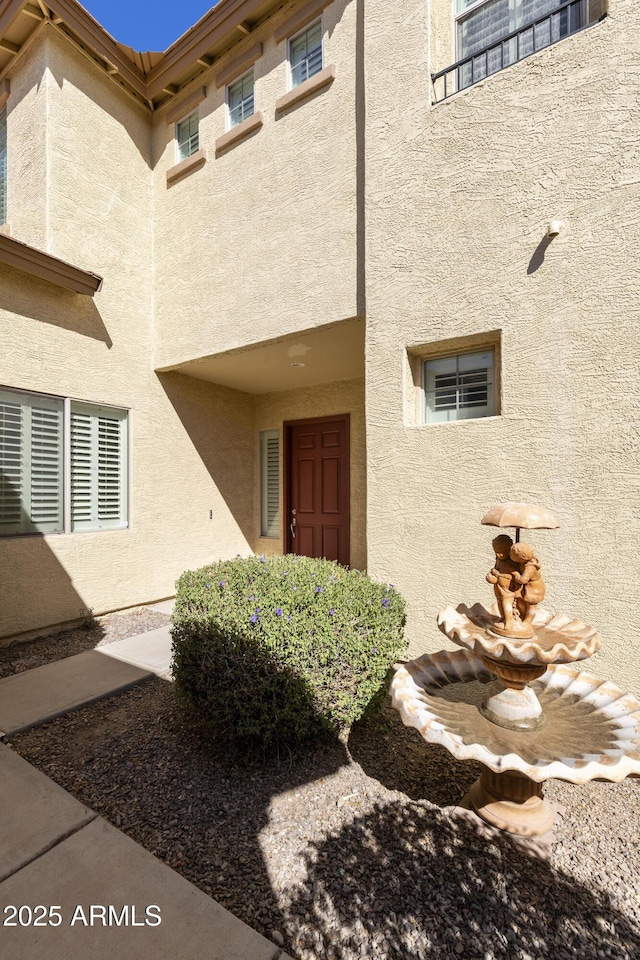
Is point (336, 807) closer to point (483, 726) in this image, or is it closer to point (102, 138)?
point (483, 726)

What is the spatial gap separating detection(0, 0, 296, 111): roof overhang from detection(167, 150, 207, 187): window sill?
1158 millimetres

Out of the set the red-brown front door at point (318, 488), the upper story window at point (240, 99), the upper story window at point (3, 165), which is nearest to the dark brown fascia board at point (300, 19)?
the upper story window at point (240, 99)

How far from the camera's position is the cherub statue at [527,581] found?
2.34m

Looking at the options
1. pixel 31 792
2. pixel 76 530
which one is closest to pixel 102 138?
pixel 76 530

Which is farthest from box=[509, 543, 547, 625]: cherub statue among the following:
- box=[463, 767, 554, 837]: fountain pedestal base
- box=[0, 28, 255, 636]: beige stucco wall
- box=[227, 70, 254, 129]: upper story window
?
box=[227, 70, 254, 129]: upper story window

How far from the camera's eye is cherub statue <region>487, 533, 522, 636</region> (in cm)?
238

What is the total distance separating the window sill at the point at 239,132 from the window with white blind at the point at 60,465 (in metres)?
3.80

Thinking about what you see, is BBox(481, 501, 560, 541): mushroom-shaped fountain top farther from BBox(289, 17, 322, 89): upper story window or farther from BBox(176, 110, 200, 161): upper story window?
BBox(176, 110, 200, 161): upper story window

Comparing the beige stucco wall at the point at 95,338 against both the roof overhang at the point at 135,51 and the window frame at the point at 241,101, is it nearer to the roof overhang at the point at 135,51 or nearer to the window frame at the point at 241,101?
the roof overhang at the point at 135,51

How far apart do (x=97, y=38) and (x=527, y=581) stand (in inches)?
321

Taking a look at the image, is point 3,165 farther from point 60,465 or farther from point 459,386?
point 459,386

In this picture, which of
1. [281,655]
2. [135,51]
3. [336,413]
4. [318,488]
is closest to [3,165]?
[135,51]

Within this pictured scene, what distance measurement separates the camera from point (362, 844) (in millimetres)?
2154

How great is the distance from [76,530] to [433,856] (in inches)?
202
